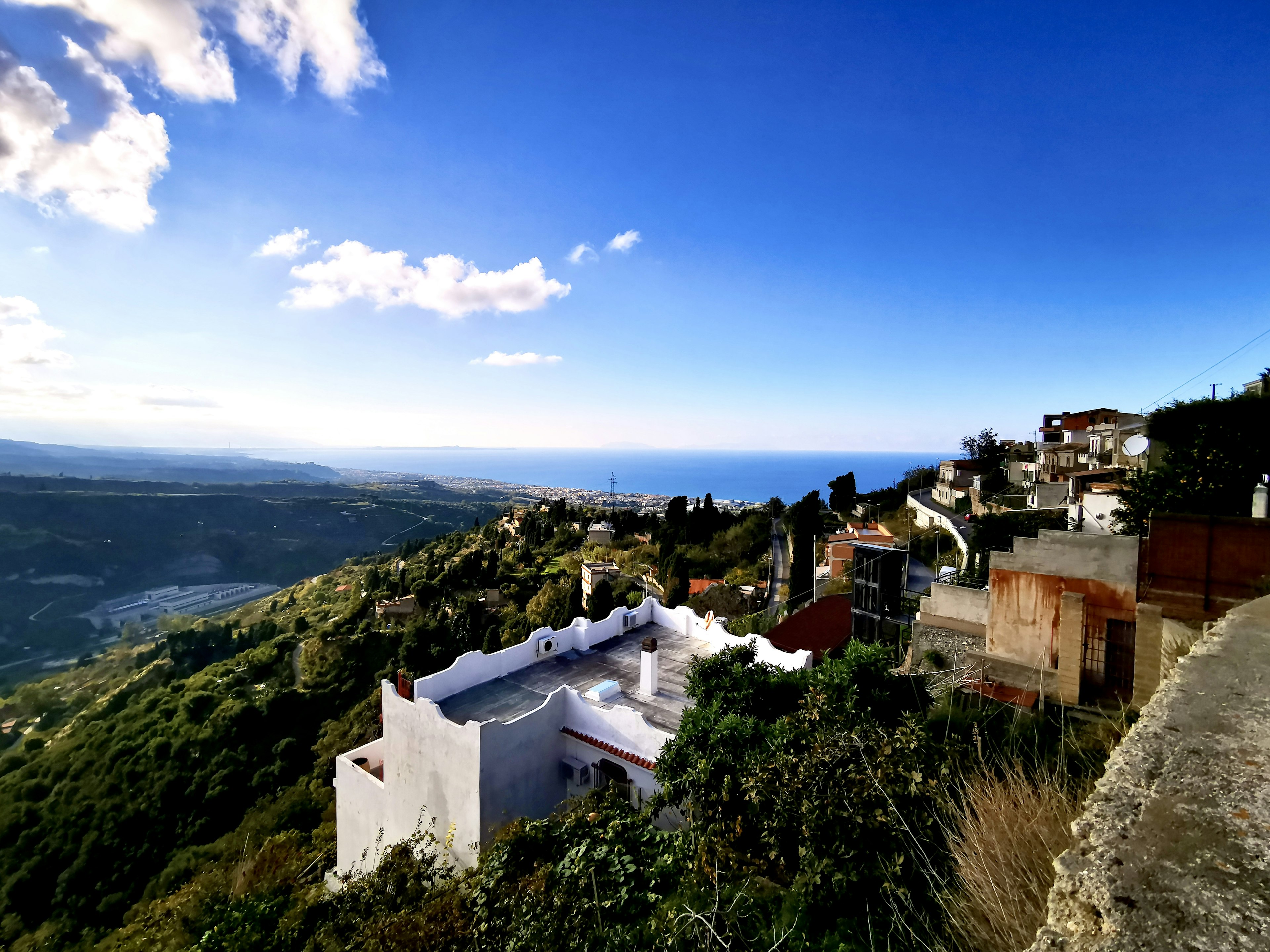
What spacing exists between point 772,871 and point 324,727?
985 inches

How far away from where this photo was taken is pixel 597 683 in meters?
9.67

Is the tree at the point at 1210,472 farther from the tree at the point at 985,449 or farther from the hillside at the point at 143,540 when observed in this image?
the hillside at the point at 143,540

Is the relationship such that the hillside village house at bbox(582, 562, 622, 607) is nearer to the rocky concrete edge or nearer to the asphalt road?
the asphalt road

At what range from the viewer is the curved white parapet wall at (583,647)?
909 centimetres

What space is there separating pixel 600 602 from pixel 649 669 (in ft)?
49.0

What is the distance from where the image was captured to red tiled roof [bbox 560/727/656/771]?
763cm

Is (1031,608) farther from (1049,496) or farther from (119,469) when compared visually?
(119,469)

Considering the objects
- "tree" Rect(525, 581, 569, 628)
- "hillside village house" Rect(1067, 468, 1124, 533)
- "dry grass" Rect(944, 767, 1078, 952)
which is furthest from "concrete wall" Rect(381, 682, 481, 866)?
"tree" Rect(525, 581, 569, 628)

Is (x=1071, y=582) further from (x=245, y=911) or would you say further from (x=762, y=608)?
(x=762, y=608)

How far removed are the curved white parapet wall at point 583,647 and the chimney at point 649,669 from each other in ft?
4.40

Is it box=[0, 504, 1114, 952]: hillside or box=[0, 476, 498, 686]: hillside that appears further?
box=[0, 476, 498, 686]: hillside

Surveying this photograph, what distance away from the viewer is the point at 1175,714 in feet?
5.11

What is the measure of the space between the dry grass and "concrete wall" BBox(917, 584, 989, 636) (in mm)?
6643

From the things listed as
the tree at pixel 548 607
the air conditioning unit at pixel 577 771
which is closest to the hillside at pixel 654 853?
the air conditioning unit at pixel 577 771
